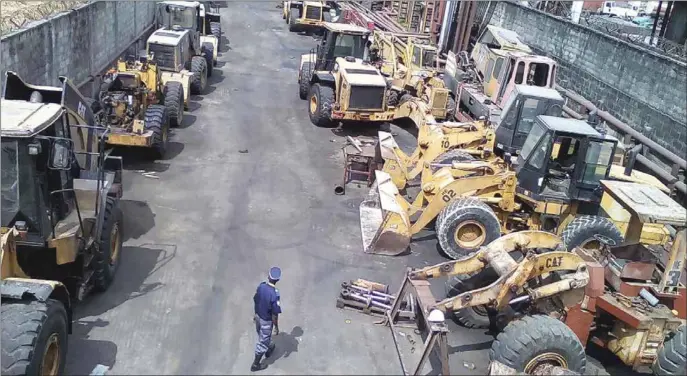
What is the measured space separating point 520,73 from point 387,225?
8262 mm

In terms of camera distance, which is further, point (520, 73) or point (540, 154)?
point (520, 73)

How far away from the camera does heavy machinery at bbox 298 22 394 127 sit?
15984mm

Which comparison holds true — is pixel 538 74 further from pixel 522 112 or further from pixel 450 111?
pixel 522 112

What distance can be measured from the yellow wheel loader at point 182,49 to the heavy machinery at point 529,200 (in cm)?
840

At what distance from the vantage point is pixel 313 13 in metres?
31.9

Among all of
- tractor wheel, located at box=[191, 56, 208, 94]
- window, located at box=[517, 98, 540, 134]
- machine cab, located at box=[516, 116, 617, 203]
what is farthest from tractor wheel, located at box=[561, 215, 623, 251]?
tractor wheel, located at box=[191, 56, 208, 94]

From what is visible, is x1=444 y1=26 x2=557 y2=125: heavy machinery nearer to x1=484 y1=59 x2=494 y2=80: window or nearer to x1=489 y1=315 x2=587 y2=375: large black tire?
x1=484 y1=59 x2=494 y2=80: window

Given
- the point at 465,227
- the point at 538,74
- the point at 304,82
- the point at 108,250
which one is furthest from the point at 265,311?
the point at 304,82

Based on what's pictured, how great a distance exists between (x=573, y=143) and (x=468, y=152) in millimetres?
2644

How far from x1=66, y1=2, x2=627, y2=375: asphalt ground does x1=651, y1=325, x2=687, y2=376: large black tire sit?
2.06 m

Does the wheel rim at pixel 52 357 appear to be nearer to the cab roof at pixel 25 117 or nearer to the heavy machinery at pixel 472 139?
the cab roof at pixel 25 117

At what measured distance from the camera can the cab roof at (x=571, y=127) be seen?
32.8 feet

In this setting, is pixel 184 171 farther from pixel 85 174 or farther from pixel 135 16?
pixel 135 16

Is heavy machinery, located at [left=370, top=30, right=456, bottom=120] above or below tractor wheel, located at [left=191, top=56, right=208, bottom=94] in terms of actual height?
above
